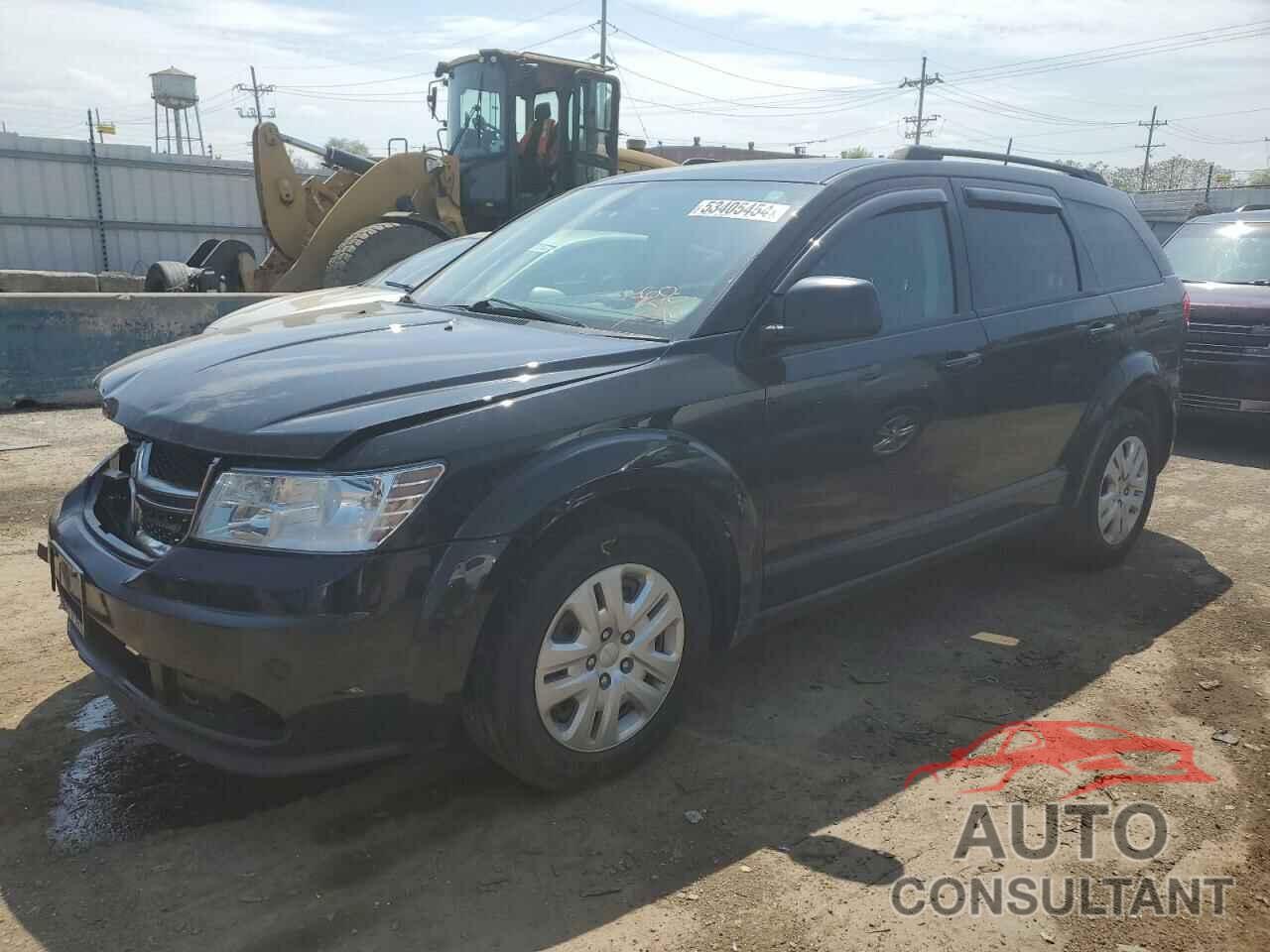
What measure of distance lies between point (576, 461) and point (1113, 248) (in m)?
3.44

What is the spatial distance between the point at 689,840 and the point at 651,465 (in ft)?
3.31

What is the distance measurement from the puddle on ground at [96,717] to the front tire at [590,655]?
1.37 metres

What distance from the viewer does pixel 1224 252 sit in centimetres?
877

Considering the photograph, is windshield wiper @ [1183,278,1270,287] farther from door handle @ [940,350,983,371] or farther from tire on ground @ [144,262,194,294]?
tire on ground @ [144,262,194,294]

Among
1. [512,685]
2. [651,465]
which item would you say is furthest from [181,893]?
[651,465]

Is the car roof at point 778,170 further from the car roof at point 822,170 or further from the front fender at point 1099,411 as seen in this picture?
the front fender at point 1099,411

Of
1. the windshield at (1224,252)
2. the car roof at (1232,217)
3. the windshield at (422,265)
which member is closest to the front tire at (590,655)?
the windshield at (422,265)

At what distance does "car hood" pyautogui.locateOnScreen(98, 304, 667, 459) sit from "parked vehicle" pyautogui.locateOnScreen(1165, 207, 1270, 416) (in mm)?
6450

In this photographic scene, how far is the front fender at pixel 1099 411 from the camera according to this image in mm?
4555

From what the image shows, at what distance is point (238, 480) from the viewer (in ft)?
8.09

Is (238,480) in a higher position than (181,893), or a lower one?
higher

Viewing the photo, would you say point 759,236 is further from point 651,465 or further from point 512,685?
point 512,685

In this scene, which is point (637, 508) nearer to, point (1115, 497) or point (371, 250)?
point (1115, 497)

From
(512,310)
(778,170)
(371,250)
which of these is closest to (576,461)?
(512,310)
